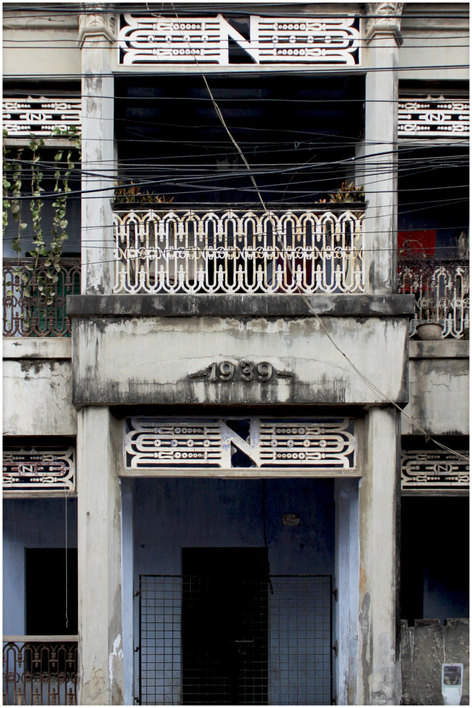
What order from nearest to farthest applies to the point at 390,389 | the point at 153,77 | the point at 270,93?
1. the point at 390,389
2. the point at 153,77
3. the point at 270,93

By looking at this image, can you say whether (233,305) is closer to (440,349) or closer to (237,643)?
(440,349)

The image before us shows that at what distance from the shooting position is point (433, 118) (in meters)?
8.09

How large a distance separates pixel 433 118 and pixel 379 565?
475cm

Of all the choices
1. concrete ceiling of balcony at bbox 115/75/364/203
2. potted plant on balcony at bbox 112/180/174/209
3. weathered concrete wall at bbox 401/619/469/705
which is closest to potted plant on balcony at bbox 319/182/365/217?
concrete ceiling of balcony at bbox 115/75/364/203

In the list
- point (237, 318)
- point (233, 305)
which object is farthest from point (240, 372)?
point (233, 305)

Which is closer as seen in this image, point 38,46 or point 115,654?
point 115,654

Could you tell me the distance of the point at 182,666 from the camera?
9680 millimetres

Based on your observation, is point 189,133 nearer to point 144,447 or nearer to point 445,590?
point 144,447

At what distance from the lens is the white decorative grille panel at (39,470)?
784cm

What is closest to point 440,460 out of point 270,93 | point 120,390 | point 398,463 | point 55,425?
point 398,463

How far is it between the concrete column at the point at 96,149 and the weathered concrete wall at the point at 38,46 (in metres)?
0.46

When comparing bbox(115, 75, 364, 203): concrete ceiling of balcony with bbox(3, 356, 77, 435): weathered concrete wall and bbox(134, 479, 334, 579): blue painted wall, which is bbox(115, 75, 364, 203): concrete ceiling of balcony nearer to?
bbox(3, 356, 77, 435): weathered concrete wall

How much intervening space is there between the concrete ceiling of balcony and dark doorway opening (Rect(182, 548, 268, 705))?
4.96m

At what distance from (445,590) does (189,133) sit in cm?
678
